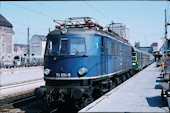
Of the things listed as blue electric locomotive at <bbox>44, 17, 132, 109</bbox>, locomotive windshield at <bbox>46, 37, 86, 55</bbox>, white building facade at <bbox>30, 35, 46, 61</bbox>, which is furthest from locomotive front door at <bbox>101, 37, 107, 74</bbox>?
white building facade at <bbox>30, 35, 46, 61</bbox>

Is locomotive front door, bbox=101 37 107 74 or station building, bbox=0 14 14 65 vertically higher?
station building, bbox=0 14 14 65

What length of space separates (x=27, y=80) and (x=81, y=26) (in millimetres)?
13192

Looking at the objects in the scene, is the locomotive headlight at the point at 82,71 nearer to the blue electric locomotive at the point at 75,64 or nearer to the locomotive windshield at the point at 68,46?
the blue electric locomotive at the point at 75,64


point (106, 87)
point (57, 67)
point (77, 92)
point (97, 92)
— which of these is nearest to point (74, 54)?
point (57, 67)

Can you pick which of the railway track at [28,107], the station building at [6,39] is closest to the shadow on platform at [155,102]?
the railway track at [28,107]

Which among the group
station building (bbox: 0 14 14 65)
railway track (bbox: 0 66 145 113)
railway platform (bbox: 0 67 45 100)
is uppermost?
station building (bbox: 0 14 14 65)

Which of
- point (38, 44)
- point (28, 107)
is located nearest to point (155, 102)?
point (28, 107)

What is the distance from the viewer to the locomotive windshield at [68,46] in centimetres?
973

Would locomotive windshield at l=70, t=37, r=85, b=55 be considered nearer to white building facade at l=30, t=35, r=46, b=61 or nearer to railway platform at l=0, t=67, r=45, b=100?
railway platform at l=0, t=67, r=45, b=100

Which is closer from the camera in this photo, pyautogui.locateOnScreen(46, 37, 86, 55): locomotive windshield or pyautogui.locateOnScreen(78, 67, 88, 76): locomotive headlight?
pyautogui.locateOnScreen(78, 67, 88, 76): locomotive headlight

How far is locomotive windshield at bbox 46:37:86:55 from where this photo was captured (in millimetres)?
9727

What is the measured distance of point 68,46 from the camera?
977cm

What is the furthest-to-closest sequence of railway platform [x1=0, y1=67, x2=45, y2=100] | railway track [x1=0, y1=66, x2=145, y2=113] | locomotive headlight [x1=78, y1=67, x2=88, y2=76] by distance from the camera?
railway platform [x1=0, y1=67, x2=45, y2=100], railway track [x1=0, y1=66, x2=145, y2=113], locomotive headlight [x1=78, y1=67, x2=88, y2=76]

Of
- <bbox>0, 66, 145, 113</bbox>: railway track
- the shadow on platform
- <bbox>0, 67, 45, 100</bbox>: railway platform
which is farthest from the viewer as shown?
<bbox>0, 67, 45, 100</bbox>: railway platform
